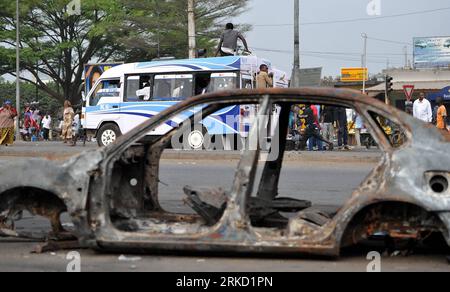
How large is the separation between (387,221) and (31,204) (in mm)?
2781

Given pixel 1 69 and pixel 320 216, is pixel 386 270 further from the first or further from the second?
pixel 1 69

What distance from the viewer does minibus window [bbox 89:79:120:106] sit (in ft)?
71.8

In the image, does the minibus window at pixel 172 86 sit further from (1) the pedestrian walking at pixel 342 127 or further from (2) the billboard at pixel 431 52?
(2) the billboard at pixel 431 52

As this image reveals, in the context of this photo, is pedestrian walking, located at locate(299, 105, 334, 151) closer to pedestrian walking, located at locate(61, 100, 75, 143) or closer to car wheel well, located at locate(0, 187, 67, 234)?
pedestrian walking, located at locate(61, 100, 75, 143)

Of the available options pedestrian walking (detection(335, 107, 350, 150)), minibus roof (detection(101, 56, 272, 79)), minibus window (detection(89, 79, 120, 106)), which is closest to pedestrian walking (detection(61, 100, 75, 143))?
minibus window (detection(89, 79, 120, 106))

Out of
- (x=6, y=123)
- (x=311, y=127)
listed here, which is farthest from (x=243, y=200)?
(x=6, y=123)

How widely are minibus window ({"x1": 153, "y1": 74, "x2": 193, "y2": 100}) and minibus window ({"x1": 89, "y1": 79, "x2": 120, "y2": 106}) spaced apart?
1.39 metres

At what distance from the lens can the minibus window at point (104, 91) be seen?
21.9 meters

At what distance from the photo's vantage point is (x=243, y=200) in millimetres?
5004

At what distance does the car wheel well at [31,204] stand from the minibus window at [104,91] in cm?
1643

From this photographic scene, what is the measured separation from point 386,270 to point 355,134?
19.0 m

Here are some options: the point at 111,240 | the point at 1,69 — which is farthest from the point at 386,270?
the point at 1,69

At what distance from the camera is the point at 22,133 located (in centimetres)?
3412

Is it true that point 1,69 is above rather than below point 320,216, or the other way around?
above
